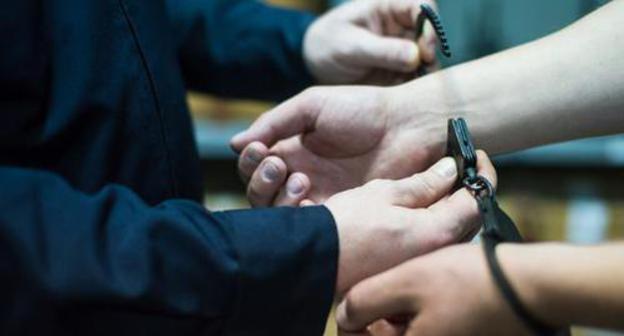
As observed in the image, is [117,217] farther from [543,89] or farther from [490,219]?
[543,89]

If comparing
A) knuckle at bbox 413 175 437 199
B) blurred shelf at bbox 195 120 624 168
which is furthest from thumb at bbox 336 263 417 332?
blurred shelf at bbox 195 120 624 168

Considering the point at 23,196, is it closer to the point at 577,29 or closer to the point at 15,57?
the point at 15,57

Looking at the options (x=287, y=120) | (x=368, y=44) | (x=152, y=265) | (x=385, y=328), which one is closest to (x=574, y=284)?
(x=385, y=328)

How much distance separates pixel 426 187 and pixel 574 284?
0.19 m

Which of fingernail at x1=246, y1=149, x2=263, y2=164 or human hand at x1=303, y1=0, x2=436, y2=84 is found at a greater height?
human hand at x1=303, y1=0, x2=436, y2=84

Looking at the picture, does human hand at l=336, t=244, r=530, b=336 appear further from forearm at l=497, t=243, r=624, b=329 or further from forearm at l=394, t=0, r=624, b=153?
forearm at l=394, t=0, r=624, b=153

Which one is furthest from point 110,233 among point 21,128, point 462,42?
point 462,42

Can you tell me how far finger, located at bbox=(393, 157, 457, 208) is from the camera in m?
0.61

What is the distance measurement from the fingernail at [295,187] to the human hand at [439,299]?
23cm

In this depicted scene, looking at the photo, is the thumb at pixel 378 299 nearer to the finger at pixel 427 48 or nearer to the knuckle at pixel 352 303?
the knuckle at pixel 352 303

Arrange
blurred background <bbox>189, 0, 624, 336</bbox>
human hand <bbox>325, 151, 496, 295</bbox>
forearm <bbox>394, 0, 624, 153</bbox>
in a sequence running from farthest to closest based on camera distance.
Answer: blurred background <bbox>189, 0, 624, 336</bbox>, forearm <bbox>394, 0, 624, 153</bbox>, human hand <bbox>325, 151, 496, 295</bbox>

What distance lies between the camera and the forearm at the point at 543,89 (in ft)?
2.34

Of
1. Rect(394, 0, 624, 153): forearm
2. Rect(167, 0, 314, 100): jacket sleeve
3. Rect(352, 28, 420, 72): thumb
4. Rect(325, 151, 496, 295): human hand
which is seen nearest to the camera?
Rect(325, 151, 496, 295): human hand

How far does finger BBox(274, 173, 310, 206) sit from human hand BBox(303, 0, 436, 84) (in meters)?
0.21
